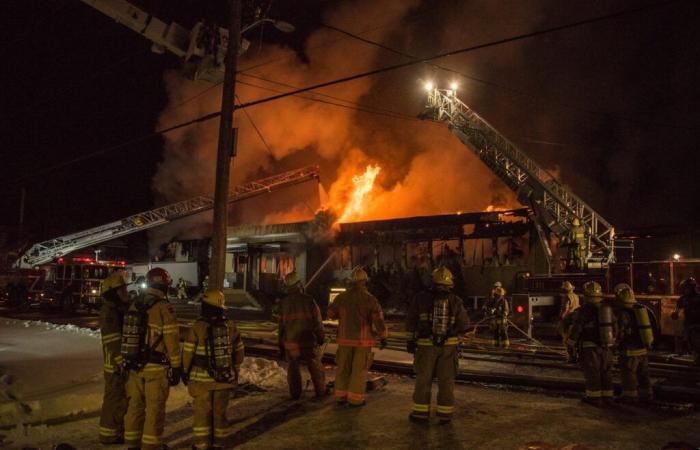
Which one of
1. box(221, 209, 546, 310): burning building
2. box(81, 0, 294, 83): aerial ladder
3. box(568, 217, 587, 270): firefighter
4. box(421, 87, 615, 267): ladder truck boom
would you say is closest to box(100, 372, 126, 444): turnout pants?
box(81, 0, 294, 83): aerial ladder

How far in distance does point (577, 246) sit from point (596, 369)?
32.8 ft

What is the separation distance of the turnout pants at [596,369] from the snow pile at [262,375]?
412 cm

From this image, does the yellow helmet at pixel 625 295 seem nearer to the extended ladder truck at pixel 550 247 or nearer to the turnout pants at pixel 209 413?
the turnout pants at pixel 209 413

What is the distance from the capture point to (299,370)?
23.0 feet

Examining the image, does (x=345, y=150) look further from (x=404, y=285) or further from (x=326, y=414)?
(x=326, y=414)

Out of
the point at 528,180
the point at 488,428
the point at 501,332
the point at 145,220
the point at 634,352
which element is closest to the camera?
the point at 488,428

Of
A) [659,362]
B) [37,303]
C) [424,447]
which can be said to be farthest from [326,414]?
[37,303]

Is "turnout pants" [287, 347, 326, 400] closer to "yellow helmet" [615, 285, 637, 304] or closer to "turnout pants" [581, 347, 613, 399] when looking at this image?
"turnout pants" [581, 347, 613, 399]

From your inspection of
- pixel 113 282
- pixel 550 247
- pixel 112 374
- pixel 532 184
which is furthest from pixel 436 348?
pixel 550 247

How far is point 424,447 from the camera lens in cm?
504

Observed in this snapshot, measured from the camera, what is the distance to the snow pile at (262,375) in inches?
304

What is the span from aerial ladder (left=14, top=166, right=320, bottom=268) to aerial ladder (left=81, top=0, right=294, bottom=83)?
16642mm

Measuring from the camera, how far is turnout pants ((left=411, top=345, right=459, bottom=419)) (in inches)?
226

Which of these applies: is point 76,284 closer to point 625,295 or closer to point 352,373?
point 352,373
